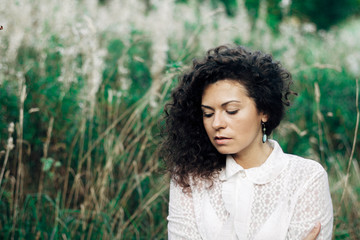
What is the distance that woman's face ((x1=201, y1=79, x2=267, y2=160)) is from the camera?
186cm

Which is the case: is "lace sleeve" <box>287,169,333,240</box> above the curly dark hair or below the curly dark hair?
below

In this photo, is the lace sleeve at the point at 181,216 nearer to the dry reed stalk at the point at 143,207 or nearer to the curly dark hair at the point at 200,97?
the curly dark hair at the point at 200,97

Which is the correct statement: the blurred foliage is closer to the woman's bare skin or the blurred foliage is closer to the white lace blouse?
the white lace blouse

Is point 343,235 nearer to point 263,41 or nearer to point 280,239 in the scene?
point 280,239

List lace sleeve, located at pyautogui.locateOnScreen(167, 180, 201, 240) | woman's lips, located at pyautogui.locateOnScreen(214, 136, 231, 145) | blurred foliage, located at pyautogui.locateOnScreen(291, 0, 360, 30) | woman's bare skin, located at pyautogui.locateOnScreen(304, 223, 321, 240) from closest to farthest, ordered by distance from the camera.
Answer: woman's bare skin, located at pyautogui.locateOnScreen(304, 223, 321, 240)
woman's lips, located at pyautogui.locateOnScreen(214, 136, 231, 145)
lace sleeve, located at pyautogui.locateOnScreen(167, 180, 201, 240)
blurred foliage, located at pyautogui.locateOnScreen(291, 0, 360, 30)

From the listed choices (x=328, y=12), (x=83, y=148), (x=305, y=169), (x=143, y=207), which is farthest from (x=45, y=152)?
(x=328, y=12)

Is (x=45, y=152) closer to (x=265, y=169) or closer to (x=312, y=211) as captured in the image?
(x=265, y=169)

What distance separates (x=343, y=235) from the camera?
9.57 ft

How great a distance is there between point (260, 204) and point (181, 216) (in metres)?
0.41

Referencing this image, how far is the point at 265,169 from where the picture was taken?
6.34ft

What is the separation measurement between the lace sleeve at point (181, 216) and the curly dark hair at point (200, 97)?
2.1 inches

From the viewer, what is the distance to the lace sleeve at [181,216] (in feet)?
6.59

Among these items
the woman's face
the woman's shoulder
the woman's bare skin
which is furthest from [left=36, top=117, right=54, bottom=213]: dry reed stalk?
the woman's bare skin

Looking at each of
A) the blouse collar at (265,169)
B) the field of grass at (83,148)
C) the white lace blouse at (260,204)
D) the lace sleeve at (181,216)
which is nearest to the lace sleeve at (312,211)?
the white lace blouse at (260,204)
